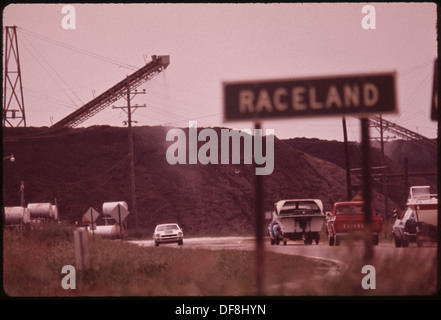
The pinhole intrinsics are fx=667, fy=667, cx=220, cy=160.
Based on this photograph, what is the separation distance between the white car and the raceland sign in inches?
228

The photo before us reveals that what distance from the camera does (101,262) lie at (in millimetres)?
12625

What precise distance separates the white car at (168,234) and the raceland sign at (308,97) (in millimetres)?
5798

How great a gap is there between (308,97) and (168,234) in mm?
6364

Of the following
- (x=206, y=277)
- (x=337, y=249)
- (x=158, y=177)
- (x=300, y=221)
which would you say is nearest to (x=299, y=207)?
(x=300, y=221)

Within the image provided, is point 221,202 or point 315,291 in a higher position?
point 221,202

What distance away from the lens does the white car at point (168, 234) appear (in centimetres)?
1395

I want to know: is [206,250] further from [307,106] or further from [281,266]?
[307,106]

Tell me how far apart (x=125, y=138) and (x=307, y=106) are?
8993 mm

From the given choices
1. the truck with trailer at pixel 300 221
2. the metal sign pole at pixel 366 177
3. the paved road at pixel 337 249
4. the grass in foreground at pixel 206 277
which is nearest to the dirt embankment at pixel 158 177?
the truck with trailer at pixel 300 221

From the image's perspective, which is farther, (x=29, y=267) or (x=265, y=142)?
(x=29, y=267)

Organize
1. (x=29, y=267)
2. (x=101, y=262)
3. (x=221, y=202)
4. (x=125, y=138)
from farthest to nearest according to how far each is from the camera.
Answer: (x=125, y=138) < (x=221, y=202) < (x=101, y=262) < (x=29, y=267)

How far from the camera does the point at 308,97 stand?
8.38 meters

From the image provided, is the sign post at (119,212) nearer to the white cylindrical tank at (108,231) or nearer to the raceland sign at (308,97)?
the white cylindrical tank at (108,231)

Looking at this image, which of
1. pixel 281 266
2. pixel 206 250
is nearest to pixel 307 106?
pixel 281 266
